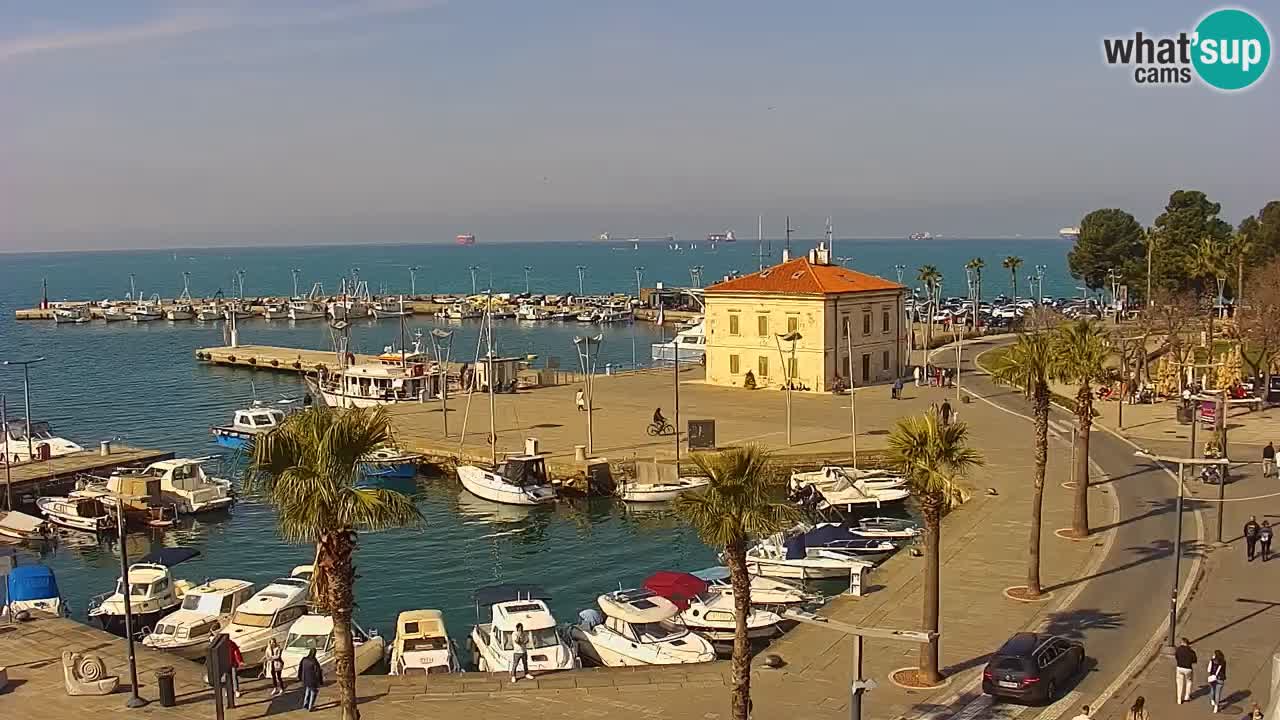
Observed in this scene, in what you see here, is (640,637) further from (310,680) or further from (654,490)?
(654,490)

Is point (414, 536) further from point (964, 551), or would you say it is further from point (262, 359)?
point (262, 359)

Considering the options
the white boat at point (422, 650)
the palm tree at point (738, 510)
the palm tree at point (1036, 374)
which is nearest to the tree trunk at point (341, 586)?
the palm tree at point (738, 510)

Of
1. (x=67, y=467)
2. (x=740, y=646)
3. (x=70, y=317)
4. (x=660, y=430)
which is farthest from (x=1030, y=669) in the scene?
(x=70, y=317)

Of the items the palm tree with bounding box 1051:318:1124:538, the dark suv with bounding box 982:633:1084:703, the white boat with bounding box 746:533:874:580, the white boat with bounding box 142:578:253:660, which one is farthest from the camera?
the white boat with bounding box 746:533:874:580

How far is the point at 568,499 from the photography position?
54.8m

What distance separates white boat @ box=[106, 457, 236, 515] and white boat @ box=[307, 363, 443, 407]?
26.1 metres

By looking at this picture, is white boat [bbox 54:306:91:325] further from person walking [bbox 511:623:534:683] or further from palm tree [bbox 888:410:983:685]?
palm tree [bbox 888:410:983:685]

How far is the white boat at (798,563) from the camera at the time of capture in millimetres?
40312

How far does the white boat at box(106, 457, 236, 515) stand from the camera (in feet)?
177

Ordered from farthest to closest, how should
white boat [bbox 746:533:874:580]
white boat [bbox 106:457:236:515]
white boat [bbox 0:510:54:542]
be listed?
white boat [bbox 106:457:236:515]
white boat [bbox 0:510:54:542]
white boat [bbox 746:533:874:580]

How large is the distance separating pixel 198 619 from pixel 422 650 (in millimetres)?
9163

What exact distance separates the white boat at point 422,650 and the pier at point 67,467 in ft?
111

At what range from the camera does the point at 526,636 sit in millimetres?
31281

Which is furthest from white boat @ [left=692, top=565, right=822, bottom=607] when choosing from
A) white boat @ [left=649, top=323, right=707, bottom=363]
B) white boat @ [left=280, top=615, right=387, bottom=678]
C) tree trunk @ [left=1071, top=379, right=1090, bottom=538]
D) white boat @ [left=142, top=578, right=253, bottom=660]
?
white boat @ [left=649, top=323, right=707, bottom=363]
